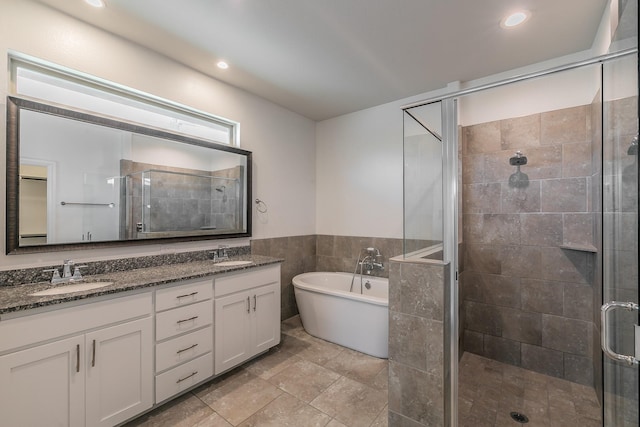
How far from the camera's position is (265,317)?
253cm

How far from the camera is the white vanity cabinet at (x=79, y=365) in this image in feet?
4.25

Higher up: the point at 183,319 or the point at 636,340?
the point at 636,340

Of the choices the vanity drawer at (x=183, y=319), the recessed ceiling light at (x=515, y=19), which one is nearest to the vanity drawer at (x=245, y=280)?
the vanity drawer at (x=183, y=319)

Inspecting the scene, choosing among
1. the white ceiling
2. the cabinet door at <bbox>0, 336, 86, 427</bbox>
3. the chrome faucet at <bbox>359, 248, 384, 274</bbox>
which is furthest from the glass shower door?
the cabinet door at <bbox>0, 336, 86, 427</bbox>

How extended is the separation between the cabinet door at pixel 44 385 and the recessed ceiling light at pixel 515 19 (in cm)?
336

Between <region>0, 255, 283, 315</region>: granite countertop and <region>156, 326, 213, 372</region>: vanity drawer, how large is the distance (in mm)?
429

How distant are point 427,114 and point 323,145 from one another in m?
2.27

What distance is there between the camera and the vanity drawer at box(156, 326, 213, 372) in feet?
5.96

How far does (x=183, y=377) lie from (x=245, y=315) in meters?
0.61

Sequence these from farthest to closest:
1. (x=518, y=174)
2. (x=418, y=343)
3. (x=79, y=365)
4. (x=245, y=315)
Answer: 1. (x=518, y=174)
2. (x=245, y=315)
3. (x=418, y=343)
4. (x=79, y=365)

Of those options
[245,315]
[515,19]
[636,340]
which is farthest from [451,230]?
[245,315]

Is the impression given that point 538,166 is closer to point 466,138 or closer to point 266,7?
point 466,138

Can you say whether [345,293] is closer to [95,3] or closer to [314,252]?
[314,252]

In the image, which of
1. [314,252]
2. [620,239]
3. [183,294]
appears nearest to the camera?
[620,239]
